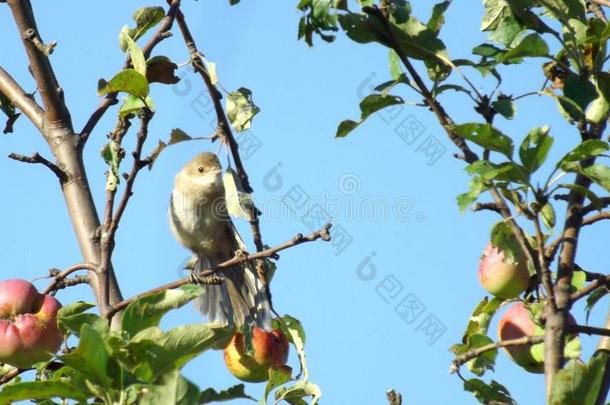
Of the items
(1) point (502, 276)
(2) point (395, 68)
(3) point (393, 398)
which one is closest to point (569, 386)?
(3) point (393, 398)

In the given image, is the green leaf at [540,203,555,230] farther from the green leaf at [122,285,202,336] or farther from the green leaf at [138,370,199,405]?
the green leaf at [138,370,199,405]

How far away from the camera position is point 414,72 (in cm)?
213

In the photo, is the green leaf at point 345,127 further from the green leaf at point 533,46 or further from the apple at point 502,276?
the apple at point 502,276

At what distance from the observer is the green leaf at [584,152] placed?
1.96 metres

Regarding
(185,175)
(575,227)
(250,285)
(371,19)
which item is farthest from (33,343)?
(185,175)

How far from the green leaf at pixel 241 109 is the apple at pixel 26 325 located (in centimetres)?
81

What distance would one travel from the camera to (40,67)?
2953mm

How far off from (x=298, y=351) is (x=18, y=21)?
4.69ft

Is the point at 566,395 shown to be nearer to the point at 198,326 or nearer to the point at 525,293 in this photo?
the point at 198,326

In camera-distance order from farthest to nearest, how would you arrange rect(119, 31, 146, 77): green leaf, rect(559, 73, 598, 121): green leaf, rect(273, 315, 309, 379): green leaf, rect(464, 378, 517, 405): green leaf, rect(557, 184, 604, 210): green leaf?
rect(273, 315, 309, 379): green leaf → rect(119, 31, 146, 77): green leaf → rect(464, 378, 517, 405): green leaf → rect(559, 73, 598, 121): green leaf → rect(557, 184, 604, 210): green leaf

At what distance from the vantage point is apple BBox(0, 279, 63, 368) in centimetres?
285

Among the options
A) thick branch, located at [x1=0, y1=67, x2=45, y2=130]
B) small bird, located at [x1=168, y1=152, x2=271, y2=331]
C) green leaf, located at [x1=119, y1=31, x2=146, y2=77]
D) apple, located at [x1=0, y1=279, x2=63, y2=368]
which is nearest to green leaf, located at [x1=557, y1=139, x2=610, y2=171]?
green leaf, located at [x1=119, y1=31, x2=146, y2=77]

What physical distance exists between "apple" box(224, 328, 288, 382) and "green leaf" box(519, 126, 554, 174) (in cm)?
161

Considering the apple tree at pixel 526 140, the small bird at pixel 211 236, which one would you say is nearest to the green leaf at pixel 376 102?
the apple tree at pixel 526 140
